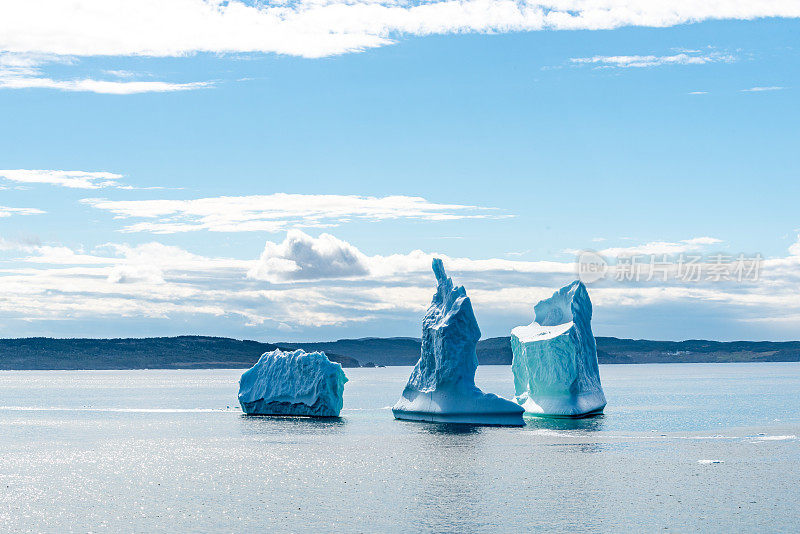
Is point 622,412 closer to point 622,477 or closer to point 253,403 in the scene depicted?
point 253,403

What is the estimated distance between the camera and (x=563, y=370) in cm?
5138

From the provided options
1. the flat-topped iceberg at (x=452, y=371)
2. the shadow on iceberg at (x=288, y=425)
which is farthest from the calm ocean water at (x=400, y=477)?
the flat-topped iceberg at (x=452, y=371)

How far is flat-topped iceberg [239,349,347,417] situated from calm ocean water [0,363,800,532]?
4.13ft

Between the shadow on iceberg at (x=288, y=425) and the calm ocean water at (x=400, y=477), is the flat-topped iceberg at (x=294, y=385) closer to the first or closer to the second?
the shadow on iceberg at (x=288, y=425)

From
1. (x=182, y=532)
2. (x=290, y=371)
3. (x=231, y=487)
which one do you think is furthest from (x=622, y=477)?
(x=290, y=371)

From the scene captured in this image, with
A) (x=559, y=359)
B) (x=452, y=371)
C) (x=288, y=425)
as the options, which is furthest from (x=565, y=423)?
(x=288, y=425)

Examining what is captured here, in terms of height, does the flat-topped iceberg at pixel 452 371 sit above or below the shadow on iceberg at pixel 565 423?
above

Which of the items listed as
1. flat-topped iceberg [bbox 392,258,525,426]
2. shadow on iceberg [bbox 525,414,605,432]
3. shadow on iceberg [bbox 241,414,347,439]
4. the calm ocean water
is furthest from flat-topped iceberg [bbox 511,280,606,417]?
shadow on iceberg [bbox 241,414,347,439]

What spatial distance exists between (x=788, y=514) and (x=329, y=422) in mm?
34749

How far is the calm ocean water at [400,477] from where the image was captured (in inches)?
997

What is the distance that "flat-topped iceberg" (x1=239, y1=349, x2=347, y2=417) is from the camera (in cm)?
5456

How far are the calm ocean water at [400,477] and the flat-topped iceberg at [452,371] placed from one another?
41.8 inches

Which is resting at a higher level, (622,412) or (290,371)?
(290,371)

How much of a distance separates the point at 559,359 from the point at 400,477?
20.1m
